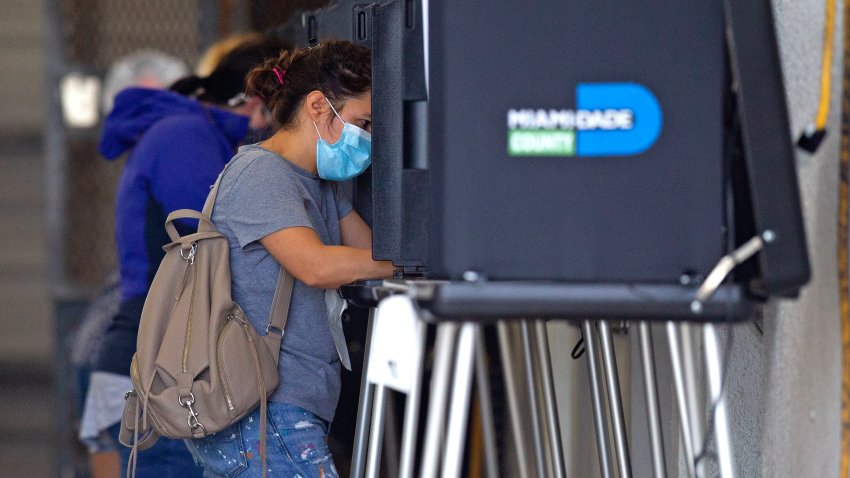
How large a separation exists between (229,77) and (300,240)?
112 cm

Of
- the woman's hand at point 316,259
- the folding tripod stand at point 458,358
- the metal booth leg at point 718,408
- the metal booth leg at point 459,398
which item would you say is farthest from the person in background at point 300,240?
the metal booth leg at point 718,408

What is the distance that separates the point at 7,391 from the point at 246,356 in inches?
162

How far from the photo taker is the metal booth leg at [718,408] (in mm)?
1266

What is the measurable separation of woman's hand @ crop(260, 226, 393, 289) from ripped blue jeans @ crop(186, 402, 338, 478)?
0.72 feet

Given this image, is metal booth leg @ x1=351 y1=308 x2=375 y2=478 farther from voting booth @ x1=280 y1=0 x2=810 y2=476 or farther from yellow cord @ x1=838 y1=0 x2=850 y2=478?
yellow cord @ x1=838 y1=0 x2=850 y2=478

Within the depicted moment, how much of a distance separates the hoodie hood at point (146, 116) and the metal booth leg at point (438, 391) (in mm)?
1509

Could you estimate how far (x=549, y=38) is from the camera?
1294mm

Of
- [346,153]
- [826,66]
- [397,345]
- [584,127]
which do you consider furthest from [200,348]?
[826,66]

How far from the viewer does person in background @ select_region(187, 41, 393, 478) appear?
1.80 metres

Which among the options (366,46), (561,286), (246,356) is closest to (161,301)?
(246,356)

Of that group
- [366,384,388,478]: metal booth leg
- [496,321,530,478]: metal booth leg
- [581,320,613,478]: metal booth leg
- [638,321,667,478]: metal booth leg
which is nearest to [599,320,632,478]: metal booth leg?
[581,320,613,478]: metal booth leg

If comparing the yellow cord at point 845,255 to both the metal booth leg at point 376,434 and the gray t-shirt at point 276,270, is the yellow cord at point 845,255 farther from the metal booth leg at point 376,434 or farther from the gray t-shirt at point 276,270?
the gray t-shirt at point 276,270

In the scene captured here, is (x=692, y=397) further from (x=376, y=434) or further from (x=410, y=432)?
(x=376, y=434)

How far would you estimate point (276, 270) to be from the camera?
A: 187cm
